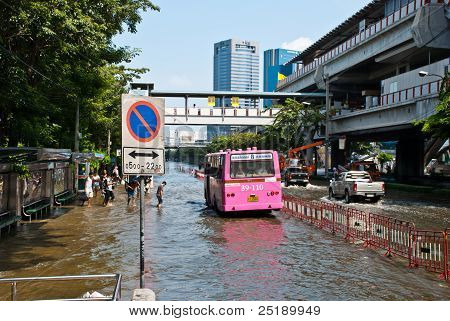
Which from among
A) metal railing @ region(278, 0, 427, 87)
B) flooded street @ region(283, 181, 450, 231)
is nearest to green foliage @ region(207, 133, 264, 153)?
metal railing @ region(278, 0, 427, 87)

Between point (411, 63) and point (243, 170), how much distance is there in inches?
1376

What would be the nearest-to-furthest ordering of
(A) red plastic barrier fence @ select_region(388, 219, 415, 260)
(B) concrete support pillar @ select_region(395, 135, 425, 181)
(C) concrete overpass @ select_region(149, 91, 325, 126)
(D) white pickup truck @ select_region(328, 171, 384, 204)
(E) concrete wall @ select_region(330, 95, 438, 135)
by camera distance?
(A) red plastic barrier fence @ select_region(388, 219, 415, 260) < (D) white pickup truck @ select_region(328, 171, 384, 204) < (E) concrete wall @ select_region(330, 95, 438, 135) < (B) concrete support pillar @ select_region(395, 135, 425, 181) < (C) concrete overpass @ select_region(149, 91, 325, 126)

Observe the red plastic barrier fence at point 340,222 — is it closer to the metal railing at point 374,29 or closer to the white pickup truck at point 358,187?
the white pickup truck at point 358,187

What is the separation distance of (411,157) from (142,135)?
55556 millimetres

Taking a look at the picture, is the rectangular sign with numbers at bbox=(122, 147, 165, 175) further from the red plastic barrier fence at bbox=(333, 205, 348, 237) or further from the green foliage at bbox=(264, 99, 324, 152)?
the green foliage at bbox=(264, 99, 324, 152)

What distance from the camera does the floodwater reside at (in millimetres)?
9719

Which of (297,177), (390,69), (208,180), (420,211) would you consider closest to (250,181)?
(208,180)

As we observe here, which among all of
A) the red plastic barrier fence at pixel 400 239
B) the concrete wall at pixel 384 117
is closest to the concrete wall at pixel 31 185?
the red plastic barrier fence at pixel 400 239

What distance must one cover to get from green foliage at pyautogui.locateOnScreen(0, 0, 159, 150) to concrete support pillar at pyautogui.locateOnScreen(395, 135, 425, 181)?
134 ft

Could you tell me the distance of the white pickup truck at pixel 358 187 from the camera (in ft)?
92.5

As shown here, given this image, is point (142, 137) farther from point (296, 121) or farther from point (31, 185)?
point (296, 121)

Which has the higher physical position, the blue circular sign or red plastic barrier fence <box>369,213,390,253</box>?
the blue circular sign

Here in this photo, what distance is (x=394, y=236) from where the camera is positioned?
13648mm

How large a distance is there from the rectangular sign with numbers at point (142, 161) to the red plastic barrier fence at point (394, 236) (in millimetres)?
7013
